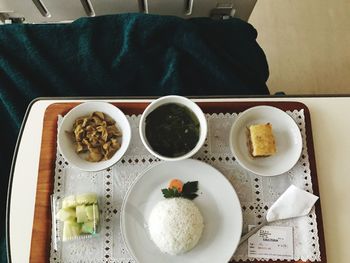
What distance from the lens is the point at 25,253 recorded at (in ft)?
2.96

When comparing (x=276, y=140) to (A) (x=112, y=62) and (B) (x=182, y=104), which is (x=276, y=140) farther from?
(A) (x=112, y=62)

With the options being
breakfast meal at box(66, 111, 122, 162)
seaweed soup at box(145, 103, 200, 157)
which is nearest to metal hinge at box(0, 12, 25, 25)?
breakfast meal at box(66, 111, 122, 162)

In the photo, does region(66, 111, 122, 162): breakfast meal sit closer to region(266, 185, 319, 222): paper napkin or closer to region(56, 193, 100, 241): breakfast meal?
region(56, 193, 100, 241): breakfast meal

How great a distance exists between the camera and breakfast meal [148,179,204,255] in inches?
33.9

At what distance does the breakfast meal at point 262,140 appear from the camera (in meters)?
0.91

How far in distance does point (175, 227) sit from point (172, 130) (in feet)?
0.73

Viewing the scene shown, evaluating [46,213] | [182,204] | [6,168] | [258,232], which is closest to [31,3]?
[6,168]

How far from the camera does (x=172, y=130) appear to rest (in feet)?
2.99

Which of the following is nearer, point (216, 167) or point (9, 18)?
point (216, 167)

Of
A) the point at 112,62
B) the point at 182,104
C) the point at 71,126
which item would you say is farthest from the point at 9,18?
the point at 182,104

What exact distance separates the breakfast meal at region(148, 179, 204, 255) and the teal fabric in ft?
1.27

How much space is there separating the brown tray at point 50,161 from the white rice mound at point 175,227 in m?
0.25

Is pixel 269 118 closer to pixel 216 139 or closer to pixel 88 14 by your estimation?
pixel 216 139

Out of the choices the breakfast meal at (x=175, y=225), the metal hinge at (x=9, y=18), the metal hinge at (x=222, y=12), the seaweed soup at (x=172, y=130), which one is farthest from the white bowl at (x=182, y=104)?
the metal hinge at (x=9, y=18)
